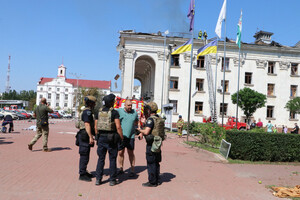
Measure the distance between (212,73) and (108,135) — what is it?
34471 millimetres

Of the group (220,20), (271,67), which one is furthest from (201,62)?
(220,20)

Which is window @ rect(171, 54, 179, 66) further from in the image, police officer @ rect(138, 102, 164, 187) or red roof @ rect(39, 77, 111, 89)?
red roof @ rect(39, 77, 111, 89)

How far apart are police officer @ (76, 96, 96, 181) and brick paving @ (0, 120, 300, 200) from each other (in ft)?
0.81

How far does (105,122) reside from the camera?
19.7 feet

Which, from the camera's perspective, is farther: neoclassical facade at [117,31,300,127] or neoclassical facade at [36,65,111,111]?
neoclassical facade at [36,65,111,111]

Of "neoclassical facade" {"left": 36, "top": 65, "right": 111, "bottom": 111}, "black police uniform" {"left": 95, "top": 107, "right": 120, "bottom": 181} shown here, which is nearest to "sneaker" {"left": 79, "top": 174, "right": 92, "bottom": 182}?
"black police uniform" {"left": 95, "top": 107, "right": 120, "bottom": 181}

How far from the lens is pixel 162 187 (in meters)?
6.09

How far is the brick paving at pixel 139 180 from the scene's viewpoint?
5.38 meters

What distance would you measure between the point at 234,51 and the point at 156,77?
11860 millimetres

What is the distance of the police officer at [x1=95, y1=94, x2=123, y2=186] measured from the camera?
6.01 meters

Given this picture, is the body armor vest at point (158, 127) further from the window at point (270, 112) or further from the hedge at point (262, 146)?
the window at point (270, 112)

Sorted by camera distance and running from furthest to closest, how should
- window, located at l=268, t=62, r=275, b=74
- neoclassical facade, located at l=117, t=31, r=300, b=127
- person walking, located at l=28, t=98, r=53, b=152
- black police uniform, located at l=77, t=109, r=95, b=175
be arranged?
1. window, located at l=268, t=62, r=275, b=74
2. neoclassical facade, located at l=117, t=31, r=300, b=127
3. person walking, located at l=28, t=98, r=53, b=152
4. black police uniform, located at l=77, t=109, r=95, b=175

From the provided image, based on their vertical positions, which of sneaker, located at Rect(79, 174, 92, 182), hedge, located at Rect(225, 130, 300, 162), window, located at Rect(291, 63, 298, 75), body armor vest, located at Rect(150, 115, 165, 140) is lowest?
sneaker, located at Rect(79, 174, 92, 182)

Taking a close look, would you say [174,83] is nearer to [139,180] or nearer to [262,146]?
[262,146]
